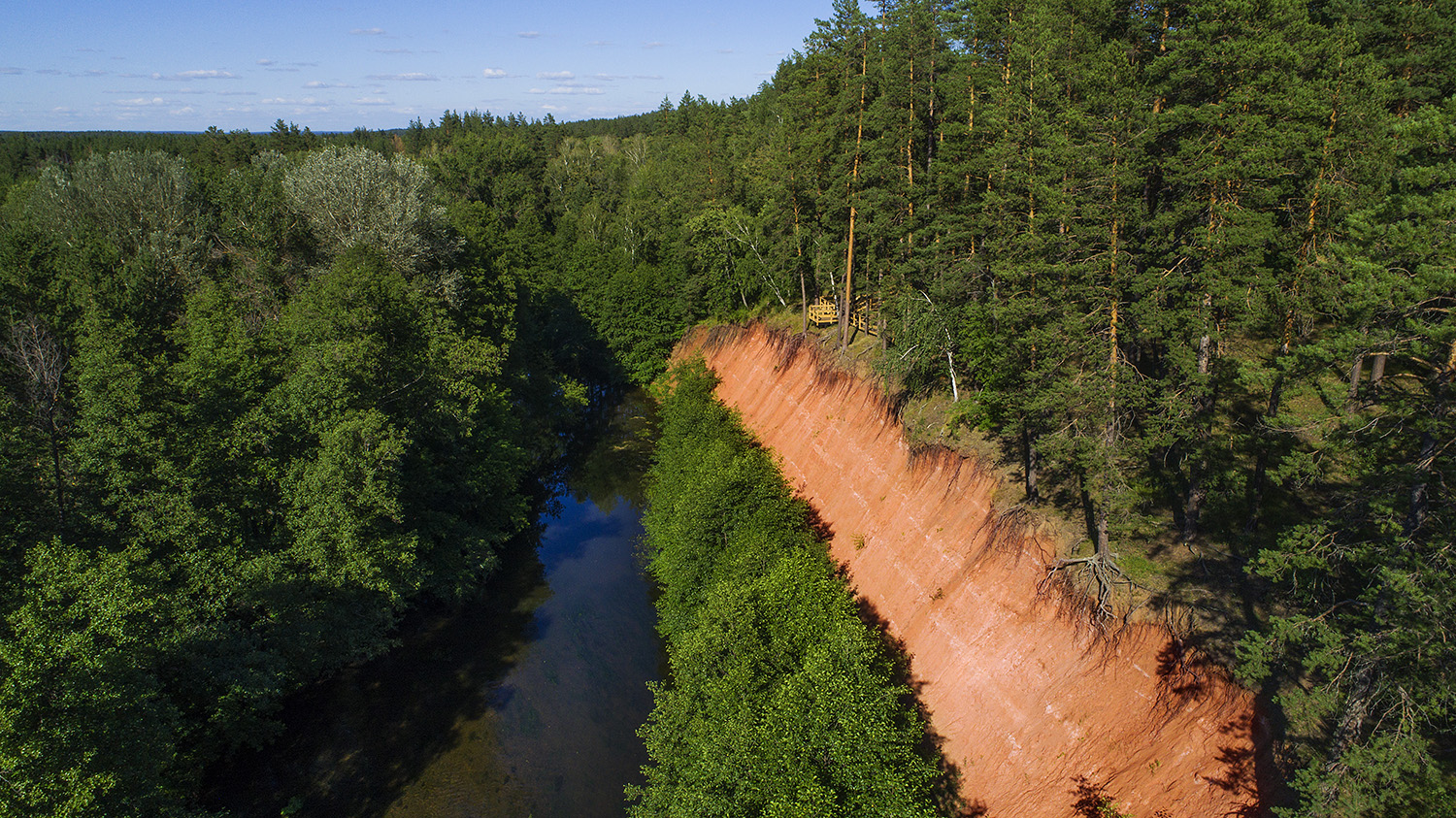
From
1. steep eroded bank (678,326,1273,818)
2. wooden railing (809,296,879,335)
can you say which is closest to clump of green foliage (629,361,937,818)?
→ steep eroded bank (678,326,1273,818)

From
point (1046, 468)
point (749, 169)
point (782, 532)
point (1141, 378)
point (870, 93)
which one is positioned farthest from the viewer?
point (749, 169)

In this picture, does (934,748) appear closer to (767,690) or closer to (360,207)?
(767,690)

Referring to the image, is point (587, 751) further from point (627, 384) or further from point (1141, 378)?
point (627, 384)

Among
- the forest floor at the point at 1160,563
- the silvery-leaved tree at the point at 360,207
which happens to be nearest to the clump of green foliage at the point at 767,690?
the forest floor at the point at 1160,563

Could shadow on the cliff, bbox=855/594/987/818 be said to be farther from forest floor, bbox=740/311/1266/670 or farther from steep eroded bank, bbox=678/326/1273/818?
forest floor, bbox=740/311/1266/670

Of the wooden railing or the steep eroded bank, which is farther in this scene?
the wooden railing

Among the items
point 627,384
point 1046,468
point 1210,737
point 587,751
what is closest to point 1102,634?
point 1210,737
